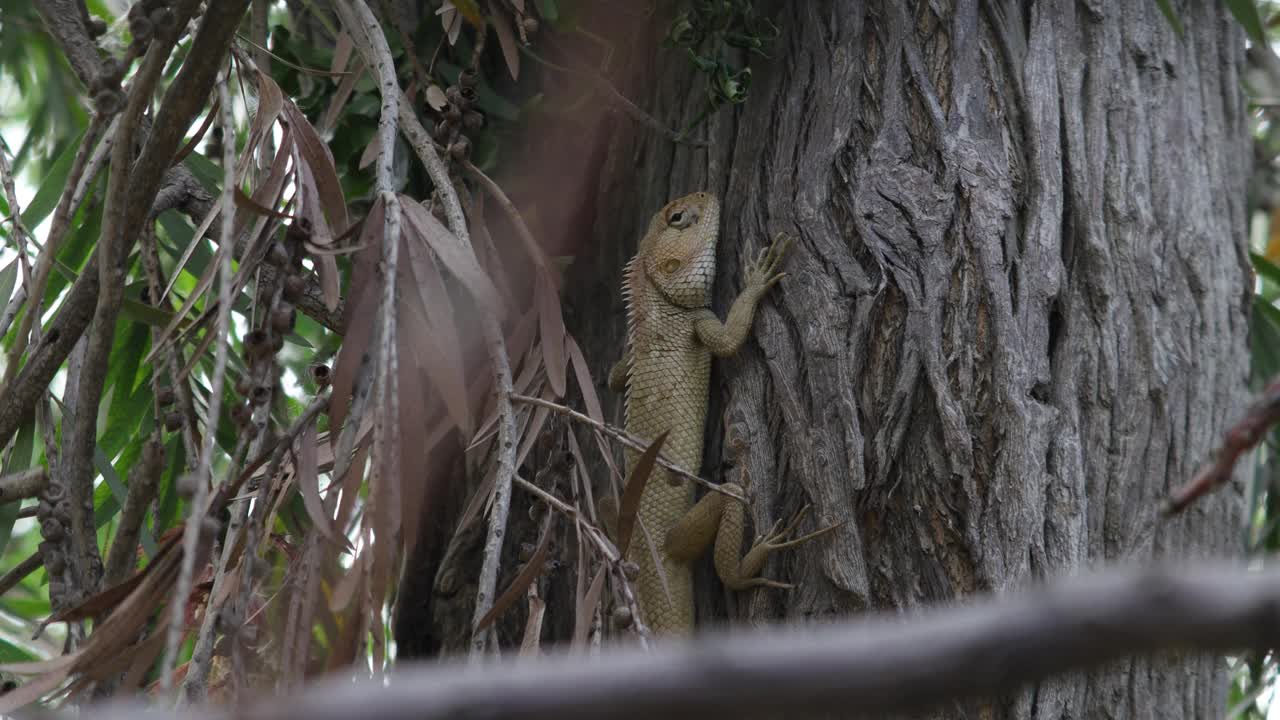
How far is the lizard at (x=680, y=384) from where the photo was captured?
2697 millimetres

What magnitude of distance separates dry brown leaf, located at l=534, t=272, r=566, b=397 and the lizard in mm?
292

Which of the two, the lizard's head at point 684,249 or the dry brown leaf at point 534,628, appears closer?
the dry brown leaf at point 534,628

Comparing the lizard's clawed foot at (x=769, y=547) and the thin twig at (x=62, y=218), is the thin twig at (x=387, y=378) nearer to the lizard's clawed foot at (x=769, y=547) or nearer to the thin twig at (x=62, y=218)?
the thin twig at (x=62, y=218)

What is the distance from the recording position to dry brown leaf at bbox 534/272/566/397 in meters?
2.63

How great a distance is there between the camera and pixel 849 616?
2.37m

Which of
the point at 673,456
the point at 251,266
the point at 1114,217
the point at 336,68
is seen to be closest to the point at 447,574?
the point at 673,456

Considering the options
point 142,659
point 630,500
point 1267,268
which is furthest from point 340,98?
point 1267,268

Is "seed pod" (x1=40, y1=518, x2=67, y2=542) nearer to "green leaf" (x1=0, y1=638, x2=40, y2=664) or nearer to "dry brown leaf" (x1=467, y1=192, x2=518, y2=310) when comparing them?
"green leaf" (x1=0, y1=638, x2=40, y2=664)

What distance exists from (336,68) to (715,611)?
1.81 metres

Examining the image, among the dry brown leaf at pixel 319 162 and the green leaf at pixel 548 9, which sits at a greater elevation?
the green leaf at pixel 548 9

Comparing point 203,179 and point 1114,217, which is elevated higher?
point 203,179

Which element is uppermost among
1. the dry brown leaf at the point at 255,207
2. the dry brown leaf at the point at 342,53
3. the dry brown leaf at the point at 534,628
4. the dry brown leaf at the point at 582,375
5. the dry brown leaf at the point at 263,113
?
the dry brown leaf at the point at 342,53

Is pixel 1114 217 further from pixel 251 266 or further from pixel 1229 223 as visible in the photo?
pixel 251 266

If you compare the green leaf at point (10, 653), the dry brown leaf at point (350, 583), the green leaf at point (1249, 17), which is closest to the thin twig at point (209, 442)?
the dry brown leaf at point (350, 583)
